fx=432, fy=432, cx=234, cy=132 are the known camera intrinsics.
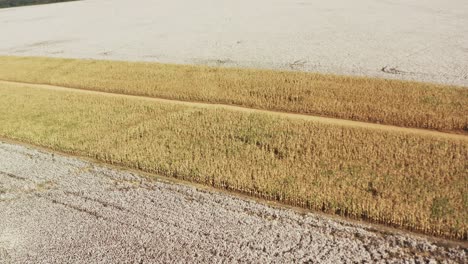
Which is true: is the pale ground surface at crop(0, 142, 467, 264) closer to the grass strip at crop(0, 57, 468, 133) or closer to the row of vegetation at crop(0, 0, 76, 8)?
the grass strip at crop(0, 57, 468, 133)

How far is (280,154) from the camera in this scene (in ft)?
29.9

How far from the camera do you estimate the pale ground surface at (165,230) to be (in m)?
5.88

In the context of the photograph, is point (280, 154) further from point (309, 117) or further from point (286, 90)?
point (286, 90)

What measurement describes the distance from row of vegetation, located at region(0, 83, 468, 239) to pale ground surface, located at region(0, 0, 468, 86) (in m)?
6.02

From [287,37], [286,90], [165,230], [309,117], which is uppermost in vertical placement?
[287,37]

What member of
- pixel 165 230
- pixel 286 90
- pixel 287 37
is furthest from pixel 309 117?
pixel 287 37

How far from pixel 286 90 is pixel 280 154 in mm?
4985

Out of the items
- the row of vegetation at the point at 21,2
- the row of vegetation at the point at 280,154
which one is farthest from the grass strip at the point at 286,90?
the row of vegetation at the point at 21,2

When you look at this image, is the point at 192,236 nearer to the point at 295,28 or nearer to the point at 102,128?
the point at 102,128

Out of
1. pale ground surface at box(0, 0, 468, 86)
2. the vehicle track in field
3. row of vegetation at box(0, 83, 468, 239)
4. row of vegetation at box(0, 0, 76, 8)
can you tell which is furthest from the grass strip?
row of vegetation at box(0, 0, 76, 8)

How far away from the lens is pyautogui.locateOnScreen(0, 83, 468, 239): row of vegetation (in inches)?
275

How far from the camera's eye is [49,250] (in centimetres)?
632

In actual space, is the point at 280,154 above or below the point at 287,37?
below

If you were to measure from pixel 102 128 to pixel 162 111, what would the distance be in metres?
1.88
